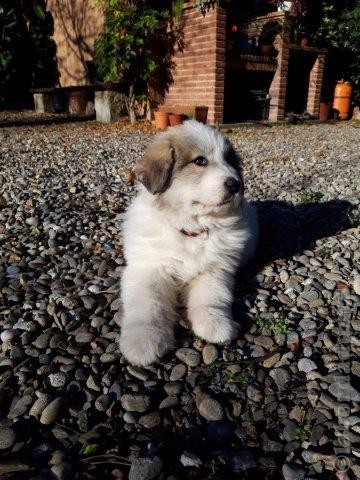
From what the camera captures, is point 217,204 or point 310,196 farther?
point 310,196

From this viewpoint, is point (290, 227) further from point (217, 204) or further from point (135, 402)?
point (135, 402)

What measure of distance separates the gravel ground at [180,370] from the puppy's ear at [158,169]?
0.81 meters

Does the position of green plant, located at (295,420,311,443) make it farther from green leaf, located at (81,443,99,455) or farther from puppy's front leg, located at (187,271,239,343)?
green leaf, located at (81,443,99,455)

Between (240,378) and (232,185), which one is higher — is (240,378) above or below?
below

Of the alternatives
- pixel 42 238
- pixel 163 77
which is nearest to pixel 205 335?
pixel 42 238

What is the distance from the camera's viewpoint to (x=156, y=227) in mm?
2631

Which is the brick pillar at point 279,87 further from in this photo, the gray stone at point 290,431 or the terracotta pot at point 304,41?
the gray stone at point 290,431

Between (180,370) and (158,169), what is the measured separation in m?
1.19

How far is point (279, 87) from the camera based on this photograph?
1133 cm

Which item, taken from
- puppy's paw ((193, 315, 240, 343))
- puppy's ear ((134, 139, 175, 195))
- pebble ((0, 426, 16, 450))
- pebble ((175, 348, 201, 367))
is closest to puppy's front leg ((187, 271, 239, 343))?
puppy's paw ((193, 315, 240, 343))

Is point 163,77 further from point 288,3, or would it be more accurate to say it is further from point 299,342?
point 299,342

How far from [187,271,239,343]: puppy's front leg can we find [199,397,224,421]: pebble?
0.41 metres

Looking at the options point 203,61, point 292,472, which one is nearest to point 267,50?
point 203,61

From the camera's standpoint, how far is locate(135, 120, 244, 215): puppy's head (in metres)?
2.41
